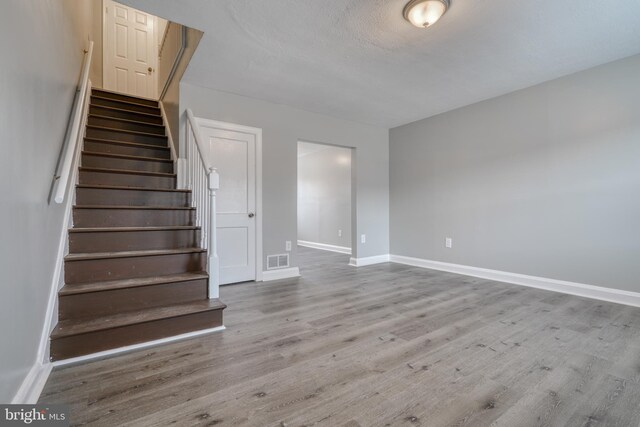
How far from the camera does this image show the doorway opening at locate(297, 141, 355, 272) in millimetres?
6109

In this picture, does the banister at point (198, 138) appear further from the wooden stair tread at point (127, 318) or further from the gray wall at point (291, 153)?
the wooden stair tread at point (127, 318)

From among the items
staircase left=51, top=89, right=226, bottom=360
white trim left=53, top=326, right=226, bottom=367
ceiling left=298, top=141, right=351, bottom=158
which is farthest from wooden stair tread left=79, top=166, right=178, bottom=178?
ceiling left=298, top=141, right=351, bottom=158

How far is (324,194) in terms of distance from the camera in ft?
22.1

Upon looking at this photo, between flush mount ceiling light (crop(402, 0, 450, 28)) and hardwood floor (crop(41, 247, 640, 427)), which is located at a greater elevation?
flush mount ceiling light (crop(402, 0, 450, 28))

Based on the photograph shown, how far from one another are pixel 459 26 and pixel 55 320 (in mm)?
3503

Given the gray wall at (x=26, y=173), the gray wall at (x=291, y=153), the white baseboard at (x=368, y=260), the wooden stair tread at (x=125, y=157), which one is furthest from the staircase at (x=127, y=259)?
the white baseboard at (x=368, y=260)

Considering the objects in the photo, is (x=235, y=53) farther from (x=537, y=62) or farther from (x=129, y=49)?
(x=129, y=49)

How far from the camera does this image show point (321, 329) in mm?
2227

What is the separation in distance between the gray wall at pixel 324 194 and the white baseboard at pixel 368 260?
1.18 meters

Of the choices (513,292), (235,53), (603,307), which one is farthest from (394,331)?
(235,53)

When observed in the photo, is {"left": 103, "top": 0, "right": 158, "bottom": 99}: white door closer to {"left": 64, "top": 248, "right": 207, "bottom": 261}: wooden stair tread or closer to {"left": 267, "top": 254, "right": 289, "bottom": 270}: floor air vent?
{"left": 267, "top": 254, "right": 289, "bottom": 270}: floor air vent

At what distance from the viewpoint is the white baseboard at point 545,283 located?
280cm

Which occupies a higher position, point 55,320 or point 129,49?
point 129,49

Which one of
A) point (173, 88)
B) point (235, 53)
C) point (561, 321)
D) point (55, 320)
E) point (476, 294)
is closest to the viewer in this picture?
point (55, 320)
